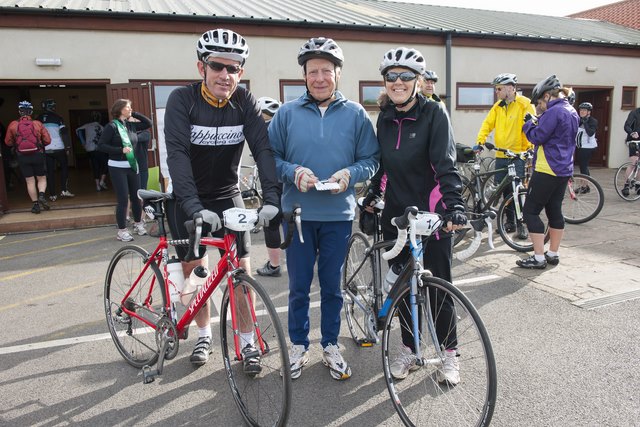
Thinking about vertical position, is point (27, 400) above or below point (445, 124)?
below

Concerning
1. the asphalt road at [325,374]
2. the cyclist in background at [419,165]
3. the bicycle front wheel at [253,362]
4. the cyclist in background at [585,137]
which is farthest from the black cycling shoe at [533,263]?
the cyclist in background at [585,137]

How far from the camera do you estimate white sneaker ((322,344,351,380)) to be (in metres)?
3.12

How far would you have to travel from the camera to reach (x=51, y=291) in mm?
5094

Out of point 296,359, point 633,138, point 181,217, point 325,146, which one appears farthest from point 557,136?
point 633,138

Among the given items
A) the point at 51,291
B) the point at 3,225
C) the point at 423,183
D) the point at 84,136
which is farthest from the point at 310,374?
the point at 84,136

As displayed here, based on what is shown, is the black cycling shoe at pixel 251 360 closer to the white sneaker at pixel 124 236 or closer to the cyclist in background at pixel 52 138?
→ the white sneaker at pixel 124 236

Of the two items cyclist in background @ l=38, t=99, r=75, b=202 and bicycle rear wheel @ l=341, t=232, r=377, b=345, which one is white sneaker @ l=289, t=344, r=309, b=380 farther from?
cyclist in background @ l=38, t=99, r=75, b=202

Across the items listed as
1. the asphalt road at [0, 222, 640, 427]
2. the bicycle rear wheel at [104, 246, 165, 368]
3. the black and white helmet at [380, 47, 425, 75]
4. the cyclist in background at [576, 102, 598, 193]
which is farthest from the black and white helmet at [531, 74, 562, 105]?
the cyclist in background at [576, 102, 598, 193]

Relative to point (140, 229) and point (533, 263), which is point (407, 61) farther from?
point (140, 229)

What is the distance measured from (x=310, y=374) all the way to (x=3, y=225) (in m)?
7.41

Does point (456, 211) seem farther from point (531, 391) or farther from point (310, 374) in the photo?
point (310, 374)

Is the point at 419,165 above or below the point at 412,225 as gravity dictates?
above

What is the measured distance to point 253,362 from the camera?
9.08 ft

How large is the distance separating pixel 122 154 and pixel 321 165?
16.1 feet
